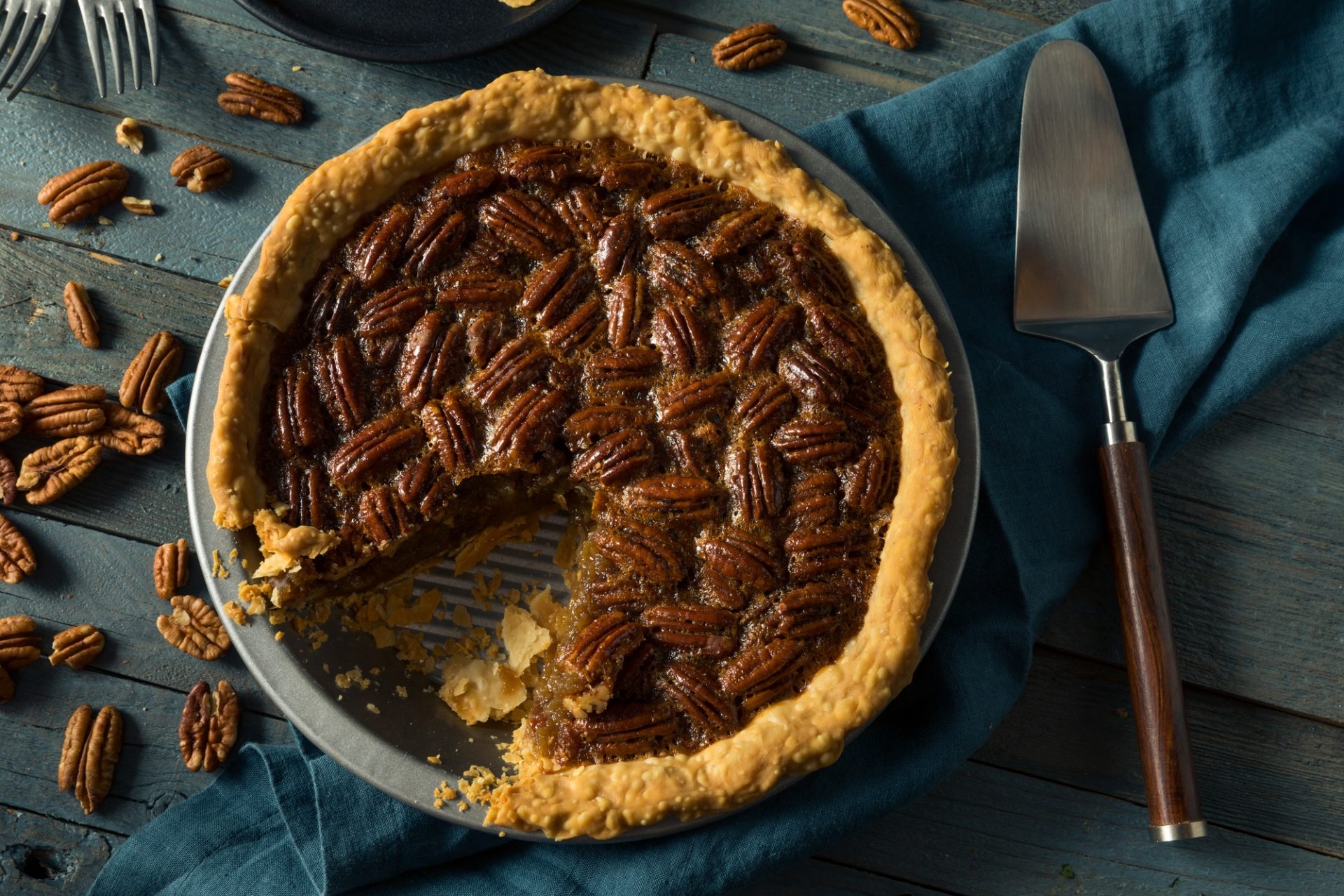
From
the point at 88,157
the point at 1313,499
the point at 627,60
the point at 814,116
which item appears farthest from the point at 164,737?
the point at 1313,499

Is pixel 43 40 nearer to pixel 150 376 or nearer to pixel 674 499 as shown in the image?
pixel 150 376

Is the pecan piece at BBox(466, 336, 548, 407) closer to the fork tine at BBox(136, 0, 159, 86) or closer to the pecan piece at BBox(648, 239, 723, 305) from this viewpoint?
the pecan piece at BBox(648, 239, 723, 305)

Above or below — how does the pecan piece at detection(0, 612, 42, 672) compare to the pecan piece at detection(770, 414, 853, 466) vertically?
below

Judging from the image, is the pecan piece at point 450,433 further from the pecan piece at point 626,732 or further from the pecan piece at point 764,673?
the pecan piece at point 764,673

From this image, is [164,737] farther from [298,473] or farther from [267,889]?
[298,473]

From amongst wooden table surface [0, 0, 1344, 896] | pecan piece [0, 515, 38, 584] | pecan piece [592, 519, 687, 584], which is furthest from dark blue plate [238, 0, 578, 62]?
pecan piece [0, 515, 38, 584]
